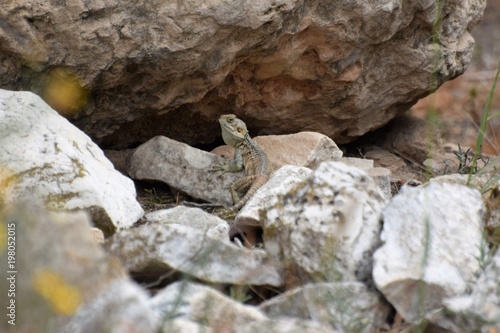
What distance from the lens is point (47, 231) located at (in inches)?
119

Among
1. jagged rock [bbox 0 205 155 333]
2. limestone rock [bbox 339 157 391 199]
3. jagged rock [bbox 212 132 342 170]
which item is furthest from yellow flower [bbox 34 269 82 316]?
jagged rock [bbox 212 132 342 170]

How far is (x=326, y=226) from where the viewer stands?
355 cm

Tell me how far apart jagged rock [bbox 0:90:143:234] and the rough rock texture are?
45 centimetres

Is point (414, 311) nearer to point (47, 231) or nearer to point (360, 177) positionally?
point (360, 177)

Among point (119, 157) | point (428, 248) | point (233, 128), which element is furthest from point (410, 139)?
point (428, 248)

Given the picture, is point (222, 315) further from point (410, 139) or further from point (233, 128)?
point (410, 139)

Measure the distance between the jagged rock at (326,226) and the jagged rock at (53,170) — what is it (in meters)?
0.84

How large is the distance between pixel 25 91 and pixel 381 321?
2.29 meters

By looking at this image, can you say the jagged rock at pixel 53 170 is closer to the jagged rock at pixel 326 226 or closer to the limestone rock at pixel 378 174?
the jagged rock at pixel 326 226

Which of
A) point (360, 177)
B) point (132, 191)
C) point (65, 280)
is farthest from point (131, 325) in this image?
point (132, 191)

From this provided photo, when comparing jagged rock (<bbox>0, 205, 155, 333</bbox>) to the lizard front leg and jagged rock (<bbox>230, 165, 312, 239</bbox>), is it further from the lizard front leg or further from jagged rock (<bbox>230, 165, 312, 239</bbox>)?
the lizard front leg

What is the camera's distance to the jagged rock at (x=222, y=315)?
9.59ft

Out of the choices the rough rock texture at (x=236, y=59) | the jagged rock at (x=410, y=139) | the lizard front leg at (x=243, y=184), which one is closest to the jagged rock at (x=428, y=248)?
the rough rock texture at (x=236, y=59)

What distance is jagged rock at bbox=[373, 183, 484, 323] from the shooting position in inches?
131
